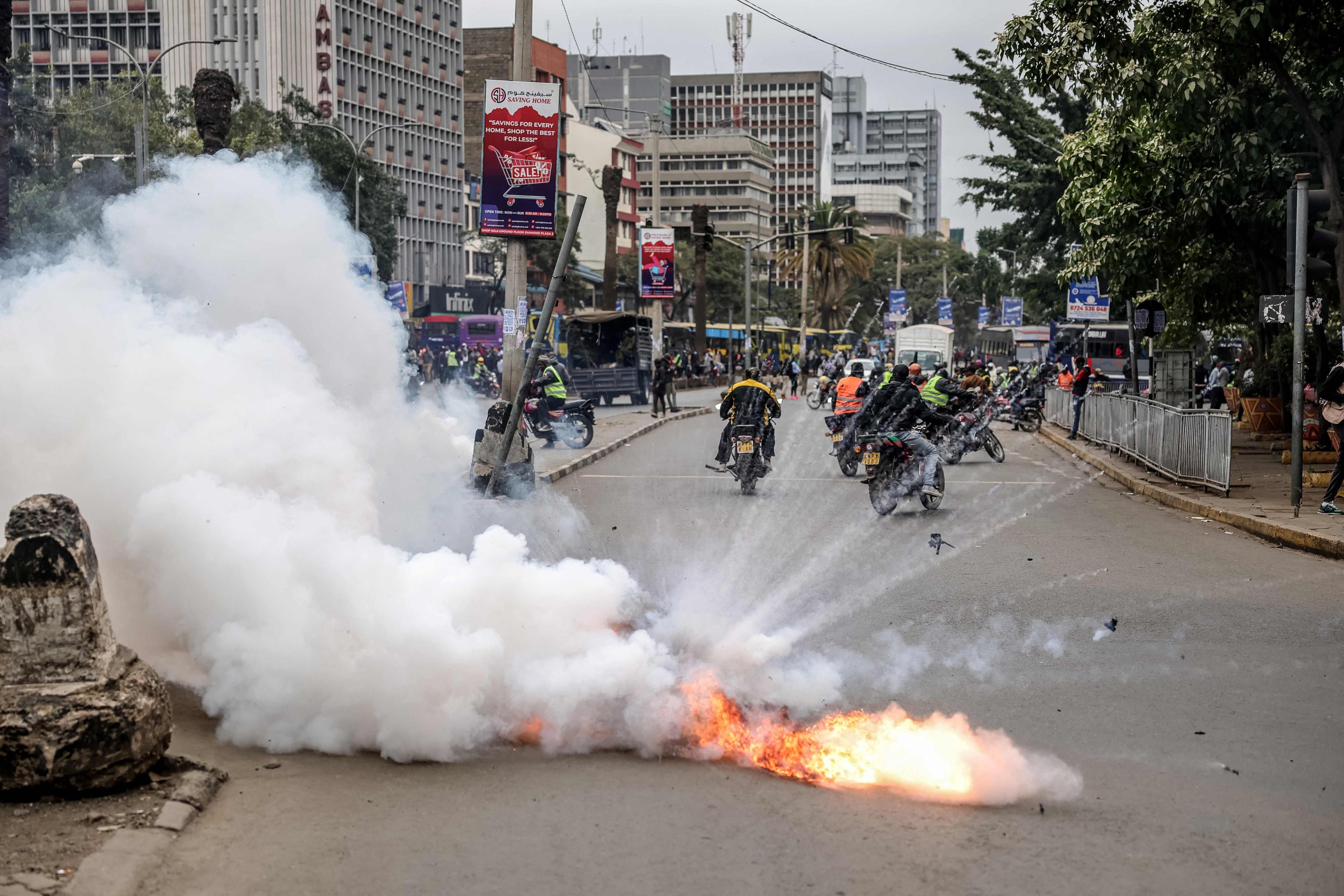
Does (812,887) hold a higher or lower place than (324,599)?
lower

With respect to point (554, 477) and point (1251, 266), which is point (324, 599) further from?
point (1251, 266)

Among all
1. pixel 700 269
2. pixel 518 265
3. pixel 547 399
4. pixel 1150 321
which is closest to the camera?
pixel 518 265

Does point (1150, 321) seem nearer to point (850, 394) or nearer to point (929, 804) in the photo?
point (850, 394)

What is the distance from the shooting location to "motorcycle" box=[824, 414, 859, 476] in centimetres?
2016

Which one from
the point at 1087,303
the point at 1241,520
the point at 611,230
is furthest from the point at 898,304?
the point at 1241,520

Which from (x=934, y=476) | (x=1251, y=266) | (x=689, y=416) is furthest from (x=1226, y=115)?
(x=689, y=416)

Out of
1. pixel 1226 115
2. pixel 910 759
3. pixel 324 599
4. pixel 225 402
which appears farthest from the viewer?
pixel 1226 115

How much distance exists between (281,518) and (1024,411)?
29752mm

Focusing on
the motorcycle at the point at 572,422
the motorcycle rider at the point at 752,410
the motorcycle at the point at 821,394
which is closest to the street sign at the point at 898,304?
the motorcycle at the point at 821,394

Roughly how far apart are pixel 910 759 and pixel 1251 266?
1803 cm

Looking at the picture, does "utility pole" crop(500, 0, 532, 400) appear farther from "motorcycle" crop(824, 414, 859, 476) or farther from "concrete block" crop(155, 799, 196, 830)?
"concrete block" crop(155, 799, 196, 830)

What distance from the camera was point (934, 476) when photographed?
51.5 ft

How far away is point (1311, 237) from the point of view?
14922mm

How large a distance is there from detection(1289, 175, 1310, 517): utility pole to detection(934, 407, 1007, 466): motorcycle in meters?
8.59
